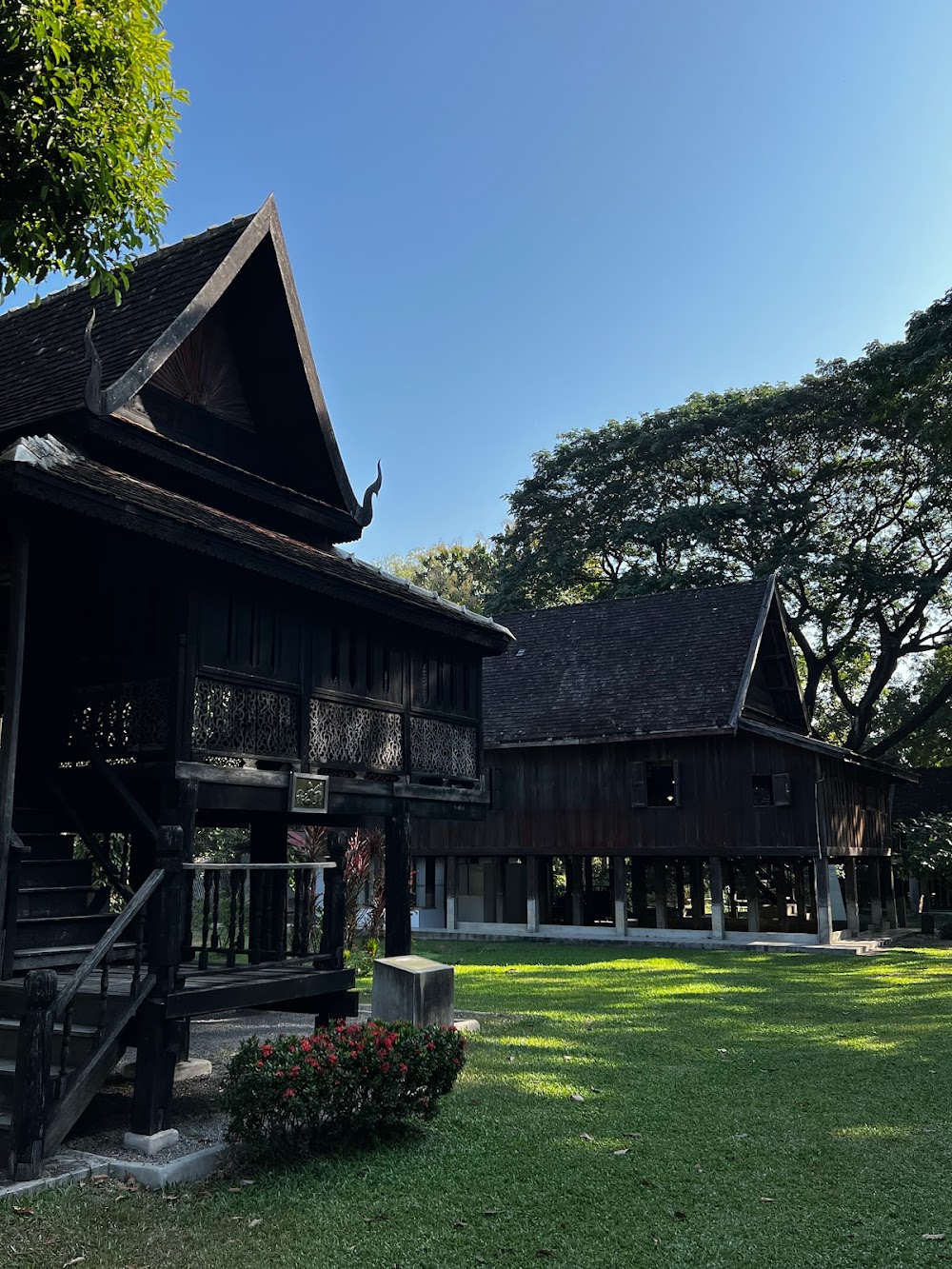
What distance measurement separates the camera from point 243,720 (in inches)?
413

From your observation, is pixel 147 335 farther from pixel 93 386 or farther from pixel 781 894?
pixel 781 894

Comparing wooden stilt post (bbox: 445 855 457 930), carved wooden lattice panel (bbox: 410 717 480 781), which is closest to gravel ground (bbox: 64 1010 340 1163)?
carved wooden lattice panel (bbox: 410 717 480 781)

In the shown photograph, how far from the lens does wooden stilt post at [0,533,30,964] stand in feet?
27.9

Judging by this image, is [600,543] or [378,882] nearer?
[378,882]

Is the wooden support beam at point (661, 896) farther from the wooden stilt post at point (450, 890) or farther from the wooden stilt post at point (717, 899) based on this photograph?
the wooden stilt post at point (450, 890)

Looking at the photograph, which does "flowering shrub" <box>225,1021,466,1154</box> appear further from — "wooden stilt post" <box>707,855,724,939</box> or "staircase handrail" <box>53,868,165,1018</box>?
"wooden stilt post" <box>707,855,724,939</box>

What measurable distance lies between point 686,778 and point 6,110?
21835 mm

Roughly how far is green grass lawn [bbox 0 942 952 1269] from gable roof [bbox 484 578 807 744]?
47.3 ft

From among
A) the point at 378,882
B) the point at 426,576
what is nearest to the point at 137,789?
the point at 378,882

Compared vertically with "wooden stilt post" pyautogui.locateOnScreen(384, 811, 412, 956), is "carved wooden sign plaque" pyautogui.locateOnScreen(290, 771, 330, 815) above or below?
above

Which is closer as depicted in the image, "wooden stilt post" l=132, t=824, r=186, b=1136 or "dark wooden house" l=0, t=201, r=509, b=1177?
"wooden stilt post" l=132, t=824, r=186, b=1136

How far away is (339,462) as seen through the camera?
551 inches

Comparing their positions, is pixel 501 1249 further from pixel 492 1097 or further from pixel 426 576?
pixel 426 576

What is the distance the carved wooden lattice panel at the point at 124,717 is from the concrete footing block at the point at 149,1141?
3.13 m
